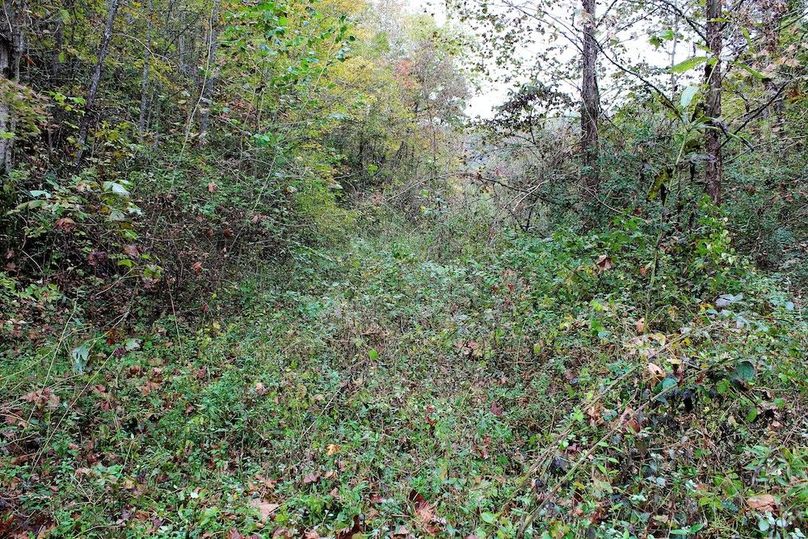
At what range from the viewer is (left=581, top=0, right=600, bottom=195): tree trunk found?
6.92 metres

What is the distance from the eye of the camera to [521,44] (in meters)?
7.66

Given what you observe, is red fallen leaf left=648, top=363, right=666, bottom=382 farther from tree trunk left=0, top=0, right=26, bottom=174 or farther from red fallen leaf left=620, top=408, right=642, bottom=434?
tree trunk left=0, top=0, right=26, bottom=174

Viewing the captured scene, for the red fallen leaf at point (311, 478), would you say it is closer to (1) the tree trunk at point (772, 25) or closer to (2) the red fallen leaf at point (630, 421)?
(2) the red fallen leaf at point (630, 421)

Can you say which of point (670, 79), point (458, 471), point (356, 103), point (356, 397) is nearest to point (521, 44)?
point (670, 79)

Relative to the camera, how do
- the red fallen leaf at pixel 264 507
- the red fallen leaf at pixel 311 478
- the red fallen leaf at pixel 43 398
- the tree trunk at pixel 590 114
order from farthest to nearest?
1. the tree trunk at pixel 590 114
2. the red fallen leaf at pixel 43 398
3. the red fallen leaf at pixel 311 478
4. the red fallen leaf at pixel 264 507

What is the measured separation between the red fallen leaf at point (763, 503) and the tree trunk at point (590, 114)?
525cm

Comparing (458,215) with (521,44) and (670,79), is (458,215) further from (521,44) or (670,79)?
(670,79)

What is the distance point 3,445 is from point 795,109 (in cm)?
963

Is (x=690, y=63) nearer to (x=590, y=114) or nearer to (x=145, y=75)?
→ (x=590, y=114)

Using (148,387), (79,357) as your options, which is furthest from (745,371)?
(79,357)

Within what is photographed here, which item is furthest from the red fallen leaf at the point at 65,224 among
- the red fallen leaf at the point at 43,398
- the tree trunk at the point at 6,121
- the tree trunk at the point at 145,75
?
the tree trunk at the point at 145,75

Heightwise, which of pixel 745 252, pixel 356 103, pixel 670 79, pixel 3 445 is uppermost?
pixel 670 79

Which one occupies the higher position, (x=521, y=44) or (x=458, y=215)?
(x=521, y=44)

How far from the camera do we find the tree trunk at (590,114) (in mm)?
6918
